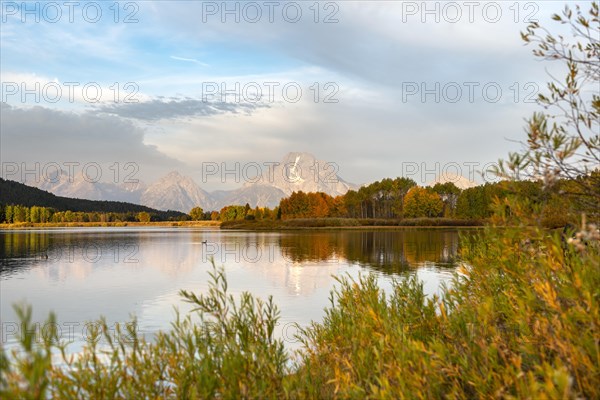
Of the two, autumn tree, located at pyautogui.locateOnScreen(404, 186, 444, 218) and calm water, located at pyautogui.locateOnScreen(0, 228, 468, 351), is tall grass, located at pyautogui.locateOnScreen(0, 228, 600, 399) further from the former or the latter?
autumn tree, located at pyautogui.locateOnScreen(404, 186, 444, 218)

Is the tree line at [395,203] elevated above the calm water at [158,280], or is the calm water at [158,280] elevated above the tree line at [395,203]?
the tree line at [395,203]

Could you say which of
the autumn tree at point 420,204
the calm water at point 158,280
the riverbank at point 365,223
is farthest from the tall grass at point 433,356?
the autumn tree at point 420,204

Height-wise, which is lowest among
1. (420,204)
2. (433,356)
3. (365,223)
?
(365,223)

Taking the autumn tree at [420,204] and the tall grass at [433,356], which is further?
the autumn tree at [420,204]

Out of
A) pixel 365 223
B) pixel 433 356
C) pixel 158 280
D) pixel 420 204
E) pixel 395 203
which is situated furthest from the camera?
pixel 395 203

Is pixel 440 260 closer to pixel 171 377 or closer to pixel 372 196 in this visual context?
pixel 171 377

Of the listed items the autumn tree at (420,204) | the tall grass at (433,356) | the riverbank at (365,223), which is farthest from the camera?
the autumn tree at (420,204)

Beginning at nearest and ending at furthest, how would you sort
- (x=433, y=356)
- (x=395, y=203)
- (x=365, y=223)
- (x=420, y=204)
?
(x=433, y=356) → (x=365, y=223) → (x=420, y=204) → (x=395, y=203)

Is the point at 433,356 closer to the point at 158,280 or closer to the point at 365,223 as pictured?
the point at 158,280

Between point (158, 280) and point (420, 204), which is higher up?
point (420, 204)

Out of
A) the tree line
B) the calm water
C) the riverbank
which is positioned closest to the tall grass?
the calm water

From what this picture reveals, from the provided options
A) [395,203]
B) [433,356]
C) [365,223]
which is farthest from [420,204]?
[433,356]

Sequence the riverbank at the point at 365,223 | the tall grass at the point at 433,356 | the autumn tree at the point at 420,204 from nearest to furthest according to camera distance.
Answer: the tall grass at the point at 433,356, the riverbank at the point at 365,223, the autumn tree at the point at 420,204

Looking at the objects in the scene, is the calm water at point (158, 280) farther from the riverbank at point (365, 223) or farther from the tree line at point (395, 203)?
the tree line at point (395, 203)
